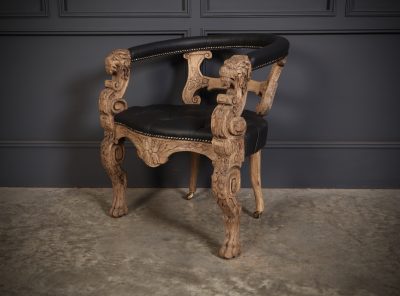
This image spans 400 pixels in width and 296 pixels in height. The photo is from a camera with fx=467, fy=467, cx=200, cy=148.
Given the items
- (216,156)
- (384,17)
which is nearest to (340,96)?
(384,17)

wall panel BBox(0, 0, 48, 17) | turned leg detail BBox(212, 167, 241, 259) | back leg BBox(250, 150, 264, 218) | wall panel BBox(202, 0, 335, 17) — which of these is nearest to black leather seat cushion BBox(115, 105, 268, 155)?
turned leg detail BBox(212, 167, 241, 259)

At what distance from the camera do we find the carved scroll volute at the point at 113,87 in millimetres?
2170

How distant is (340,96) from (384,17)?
493mm

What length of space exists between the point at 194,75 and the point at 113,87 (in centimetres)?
47

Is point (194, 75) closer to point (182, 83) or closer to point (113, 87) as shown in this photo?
point (182, 83)

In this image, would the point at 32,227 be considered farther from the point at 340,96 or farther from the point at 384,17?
the point at 384,17

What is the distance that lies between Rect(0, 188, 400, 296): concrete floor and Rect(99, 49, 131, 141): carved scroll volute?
0.52 meters

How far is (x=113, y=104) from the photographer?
2186mm

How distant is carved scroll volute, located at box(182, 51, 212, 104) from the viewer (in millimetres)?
2445

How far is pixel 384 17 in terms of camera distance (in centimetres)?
262

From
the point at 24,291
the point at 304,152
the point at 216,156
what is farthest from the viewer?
the point at 304,152

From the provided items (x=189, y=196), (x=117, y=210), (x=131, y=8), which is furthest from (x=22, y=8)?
(x=189, y=196)

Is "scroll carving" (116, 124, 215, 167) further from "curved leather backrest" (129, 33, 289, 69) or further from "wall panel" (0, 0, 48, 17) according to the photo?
"wall panel" (0, 0, 48, 17)

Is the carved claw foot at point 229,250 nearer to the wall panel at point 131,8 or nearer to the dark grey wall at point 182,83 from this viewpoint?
the dark grey wall at point 182,83
